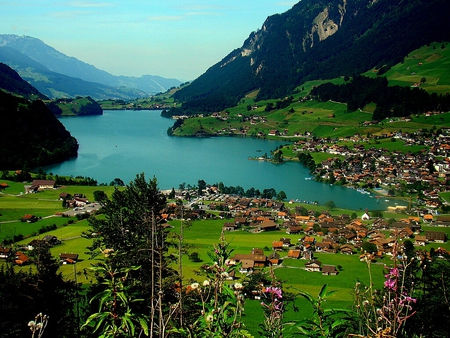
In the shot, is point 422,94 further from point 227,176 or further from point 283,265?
point 283,265

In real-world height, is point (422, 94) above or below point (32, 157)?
above

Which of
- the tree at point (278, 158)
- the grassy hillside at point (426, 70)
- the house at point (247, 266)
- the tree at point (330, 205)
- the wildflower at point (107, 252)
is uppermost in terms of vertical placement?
the grassy hillside at point (426, 70)

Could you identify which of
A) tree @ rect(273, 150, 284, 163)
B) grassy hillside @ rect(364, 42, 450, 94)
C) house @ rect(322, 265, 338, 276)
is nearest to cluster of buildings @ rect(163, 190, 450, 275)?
house @ rect(322, 265, 338, 276)

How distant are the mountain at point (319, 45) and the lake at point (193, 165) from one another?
129ft

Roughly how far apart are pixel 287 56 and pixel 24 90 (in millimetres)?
75044

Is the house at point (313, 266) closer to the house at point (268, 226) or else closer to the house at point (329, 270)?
the house at point (329, 270)

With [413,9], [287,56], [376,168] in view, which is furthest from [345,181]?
[287,56]

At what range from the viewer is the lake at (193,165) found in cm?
3994

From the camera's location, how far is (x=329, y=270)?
20.1m

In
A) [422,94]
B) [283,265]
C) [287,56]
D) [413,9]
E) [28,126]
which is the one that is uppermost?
[413,9]

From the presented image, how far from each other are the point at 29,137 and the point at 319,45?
328 ft

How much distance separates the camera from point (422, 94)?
66438 millimetres

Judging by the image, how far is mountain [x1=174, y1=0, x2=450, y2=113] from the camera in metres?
102

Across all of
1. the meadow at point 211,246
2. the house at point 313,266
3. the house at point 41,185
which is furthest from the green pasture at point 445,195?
the house at point 41,185
